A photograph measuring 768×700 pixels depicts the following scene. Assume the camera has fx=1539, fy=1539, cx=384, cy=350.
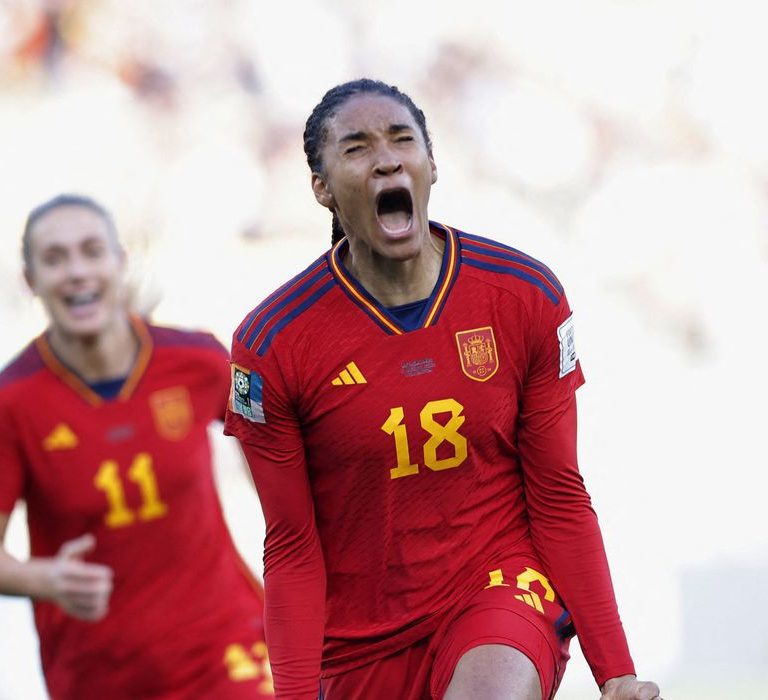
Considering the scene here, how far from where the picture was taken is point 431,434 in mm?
3236

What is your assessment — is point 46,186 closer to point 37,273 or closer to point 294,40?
point 294,40

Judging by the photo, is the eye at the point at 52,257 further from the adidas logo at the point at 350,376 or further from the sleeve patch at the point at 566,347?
the sleeve patch at the point at 566,347

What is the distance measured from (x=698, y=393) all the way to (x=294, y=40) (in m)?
2.99

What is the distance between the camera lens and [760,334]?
8.27 metres

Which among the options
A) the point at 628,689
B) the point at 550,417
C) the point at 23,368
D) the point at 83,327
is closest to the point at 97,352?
the point at 83,327

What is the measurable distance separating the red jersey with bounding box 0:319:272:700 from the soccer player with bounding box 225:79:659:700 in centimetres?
104

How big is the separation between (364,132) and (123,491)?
5.23ft

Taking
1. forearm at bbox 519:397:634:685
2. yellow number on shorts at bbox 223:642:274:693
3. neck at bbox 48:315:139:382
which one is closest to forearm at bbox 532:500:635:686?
forearm at bbox 519:397:634:685

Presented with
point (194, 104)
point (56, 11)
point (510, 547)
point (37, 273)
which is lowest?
point (510, 547)

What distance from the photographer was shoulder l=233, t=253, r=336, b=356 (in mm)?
3219

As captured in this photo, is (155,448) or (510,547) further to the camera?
(155,448)

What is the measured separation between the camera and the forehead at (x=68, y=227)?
4695mm

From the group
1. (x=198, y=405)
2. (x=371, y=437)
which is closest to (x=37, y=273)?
(x=198, y=405)

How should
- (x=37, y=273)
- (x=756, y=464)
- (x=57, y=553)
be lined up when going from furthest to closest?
(x=756, y=464) < (x=37, y=273) < (x=57, y=553)
